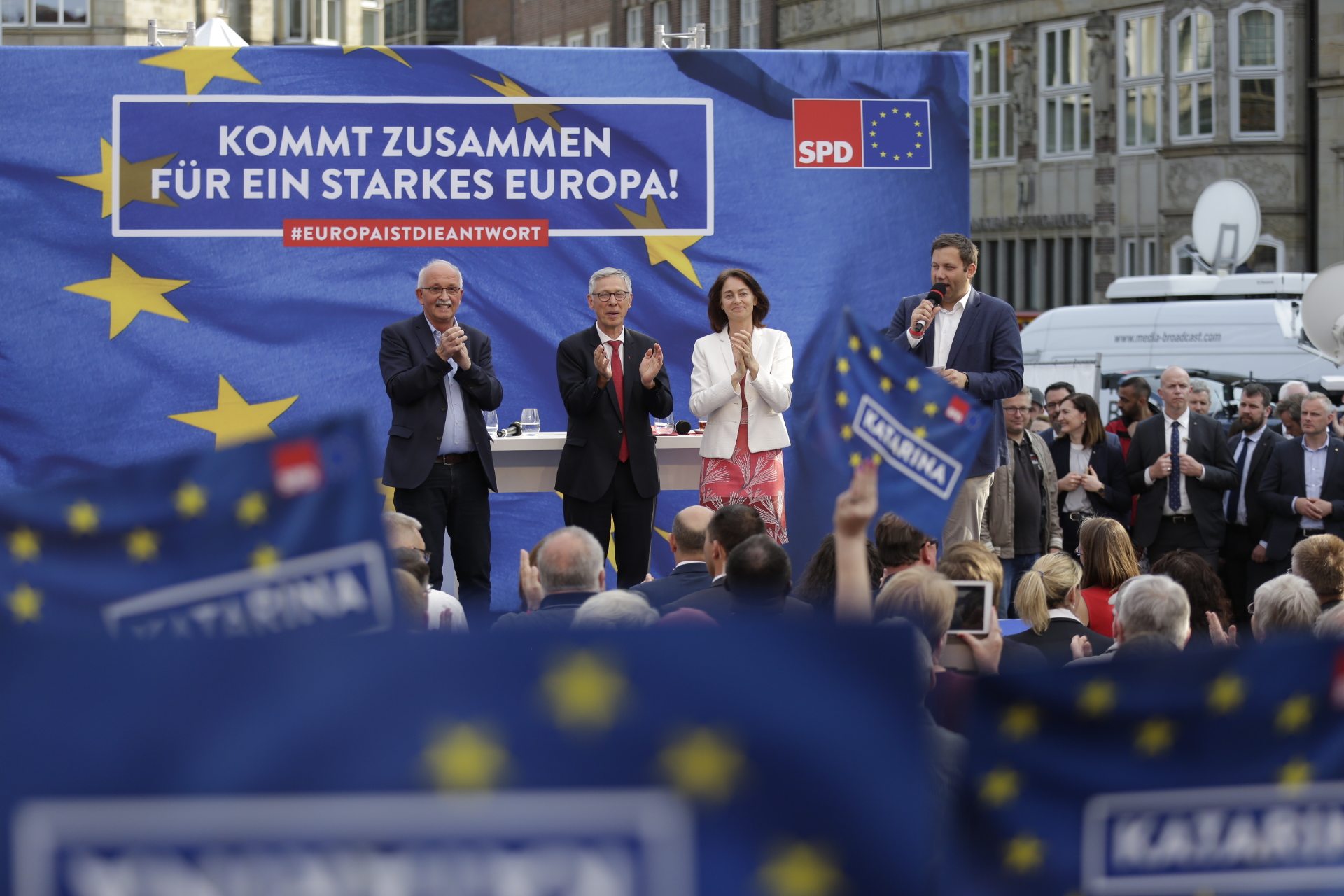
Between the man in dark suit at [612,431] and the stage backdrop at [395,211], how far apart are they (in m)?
1.35

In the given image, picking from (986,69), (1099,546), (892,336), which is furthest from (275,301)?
(986,69)

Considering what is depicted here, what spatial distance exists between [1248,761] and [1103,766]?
0.62 feet

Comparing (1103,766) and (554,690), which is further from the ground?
(554,690)

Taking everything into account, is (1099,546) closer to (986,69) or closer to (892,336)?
(892,336)

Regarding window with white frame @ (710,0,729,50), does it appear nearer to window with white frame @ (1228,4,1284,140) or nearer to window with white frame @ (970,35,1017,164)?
window with white frame @ (970,35,1017,164)

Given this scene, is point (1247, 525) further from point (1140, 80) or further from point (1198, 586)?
point (1140, 80)

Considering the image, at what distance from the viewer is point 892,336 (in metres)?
6.57

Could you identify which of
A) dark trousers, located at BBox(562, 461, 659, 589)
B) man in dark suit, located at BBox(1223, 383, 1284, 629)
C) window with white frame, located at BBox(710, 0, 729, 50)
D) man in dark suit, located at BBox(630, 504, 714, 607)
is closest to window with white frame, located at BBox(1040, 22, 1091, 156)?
window with white frame, located at BBox(710, 0, 729, 50)

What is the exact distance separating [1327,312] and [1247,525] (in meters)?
1.96

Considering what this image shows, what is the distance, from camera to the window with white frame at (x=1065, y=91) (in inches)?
1308

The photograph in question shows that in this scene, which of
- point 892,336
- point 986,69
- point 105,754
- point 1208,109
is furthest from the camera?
point 986,69

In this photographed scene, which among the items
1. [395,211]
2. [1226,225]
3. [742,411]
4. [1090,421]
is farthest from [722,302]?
[1226,225]

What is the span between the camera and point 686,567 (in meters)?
5.32

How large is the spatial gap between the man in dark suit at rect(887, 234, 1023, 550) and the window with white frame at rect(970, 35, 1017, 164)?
29.2m
